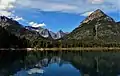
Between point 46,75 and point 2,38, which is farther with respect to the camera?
point 2,38

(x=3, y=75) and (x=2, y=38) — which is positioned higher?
(x=2, y=38)

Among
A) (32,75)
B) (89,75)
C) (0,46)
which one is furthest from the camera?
(0,46)

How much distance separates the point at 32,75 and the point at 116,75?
56.5ft

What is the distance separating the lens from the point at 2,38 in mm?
198375

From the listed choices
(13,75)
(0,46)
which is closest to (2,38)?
(0,46)

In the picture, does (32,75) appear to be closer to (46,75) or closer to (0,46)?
(46,75)

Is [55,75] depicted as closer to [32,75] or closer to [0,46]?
[32,75]

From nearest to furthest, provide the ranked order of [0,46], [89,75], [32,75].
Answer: [32,75] → [89,75] → [0,46]

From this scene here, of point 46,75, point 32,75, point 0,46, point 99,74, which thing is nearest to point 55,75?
point 46,75

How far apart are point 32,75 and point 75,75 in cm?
988

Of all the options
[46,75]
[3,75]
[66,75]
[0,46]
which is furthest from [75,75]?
[0,46]

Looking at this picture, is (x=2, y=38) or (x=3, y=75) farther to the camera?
(x=2, y=38)

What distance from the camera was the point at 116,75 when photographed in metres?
56.7

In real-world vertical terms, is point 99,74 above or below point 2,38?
below
